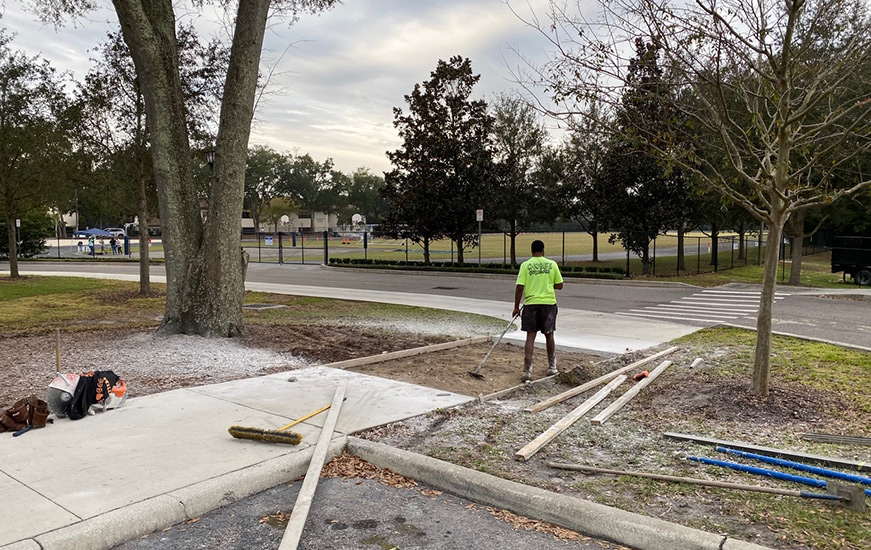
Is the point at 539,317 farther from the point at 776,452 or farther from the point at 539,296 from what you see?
the point at 776,452

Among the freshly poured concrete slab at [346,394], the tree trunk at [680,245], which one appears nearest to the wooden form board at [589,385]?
the freshly poured concrete slab at [346,394]

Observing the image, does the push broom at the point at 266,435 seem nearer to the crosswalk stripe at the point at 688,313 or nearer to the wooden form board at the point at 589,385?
the wooden form board at the point at 589,385

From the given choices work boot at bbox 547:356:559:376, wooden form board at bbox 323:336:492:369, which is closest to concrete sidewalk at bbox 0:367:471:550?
wooden form board at bbox 323:336:492:369

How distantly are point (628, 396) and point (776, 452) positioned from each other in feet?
6.13

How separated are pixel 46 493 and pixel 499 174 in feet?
80.9

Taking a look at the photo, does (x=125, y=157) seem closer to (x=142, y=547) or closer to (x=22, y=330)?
(x=22, y=330)

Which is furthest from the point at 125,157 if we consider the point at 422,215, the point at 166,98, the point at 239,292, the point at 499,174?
the point at 499,174

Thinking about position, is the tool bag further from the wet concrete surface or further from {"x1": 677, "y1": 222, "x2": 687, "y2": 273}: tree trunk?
{"x1": 677, "y1": 222, "x2": 687, "y2": 273}: tree trunk

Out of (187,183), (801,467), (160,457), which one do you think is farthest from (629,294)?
(160,457)

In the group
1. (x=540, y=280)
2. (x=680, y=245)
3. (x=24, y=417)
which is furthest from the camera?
(x=680, y=245)

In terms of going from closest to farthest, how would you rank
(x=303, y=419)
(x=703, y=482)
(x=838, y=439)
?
(x=703, y=482) → (x=838, y=439) → (x=303, y=419)

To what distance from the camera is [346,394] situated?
6.68 m

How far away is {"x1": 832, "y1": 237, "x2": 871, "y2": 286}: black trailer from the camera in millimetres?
21047

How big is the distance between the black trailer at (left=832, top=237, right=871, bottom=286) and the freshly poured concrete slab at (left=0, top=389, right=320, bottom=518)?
2217 centimetres
